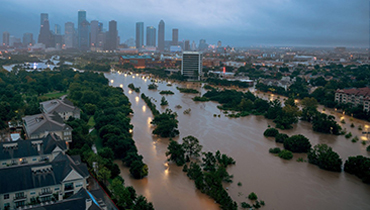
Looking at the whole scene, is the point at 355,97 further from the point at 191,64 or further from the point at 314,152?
the point at 191,64

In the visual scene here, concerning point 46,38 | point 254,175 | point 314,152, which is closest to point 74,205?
point 254,175

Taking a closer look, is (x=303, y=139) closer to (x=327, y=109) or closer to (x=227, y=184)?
(x=227, y=184)

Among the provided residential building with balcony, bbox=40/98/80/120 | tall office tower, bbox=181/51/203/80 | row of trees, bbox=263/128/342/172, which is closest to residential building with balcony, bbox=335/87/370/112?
row of trees, bbox=263/128/342/172

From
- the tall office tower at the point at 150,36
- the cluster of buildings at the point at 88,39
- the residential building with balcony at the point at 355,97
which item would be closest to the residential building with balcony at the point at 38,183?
the residential building with balcony at the point at 355,97

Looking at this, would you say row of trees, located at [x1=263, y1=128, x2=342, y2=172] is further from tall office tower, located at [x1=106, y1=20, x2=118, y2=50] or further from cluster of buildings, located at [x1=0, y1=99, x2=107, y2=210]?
tall office tower, located at [x1=106, y1=20, x2=118, y2=50]

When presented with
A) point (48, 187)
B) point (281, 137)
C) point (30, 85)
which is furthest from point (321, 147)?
point (30, 85)

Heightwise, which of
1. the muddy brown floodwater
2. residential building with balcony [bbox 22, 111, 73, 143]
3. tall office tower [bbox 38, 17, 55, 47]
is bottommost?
the muddy brown floodwater
